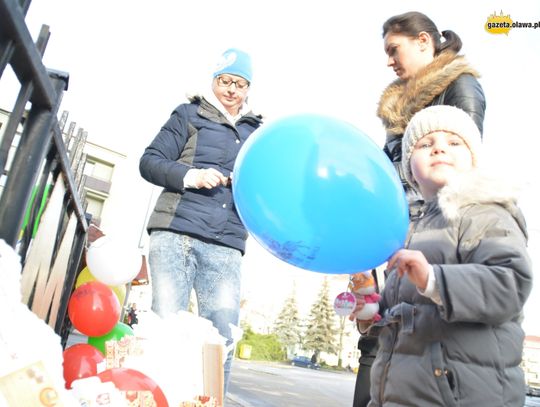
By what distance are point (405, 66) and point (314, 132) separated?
1078 mm

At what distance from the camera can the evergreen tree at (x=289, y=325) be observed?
48.9 meters

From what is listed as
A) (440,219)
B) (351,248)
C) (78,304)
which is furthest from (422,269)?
(78,304)

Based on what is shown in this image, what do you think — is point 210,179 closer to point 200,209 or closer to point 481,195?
point 200,209

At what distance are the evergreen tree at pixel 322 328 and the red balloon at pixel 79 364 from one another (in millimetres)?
43248

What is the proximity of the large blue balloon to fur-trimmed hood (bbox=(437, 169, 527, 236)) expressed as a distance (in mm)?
154

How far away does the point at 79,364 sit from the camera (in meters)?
1.67

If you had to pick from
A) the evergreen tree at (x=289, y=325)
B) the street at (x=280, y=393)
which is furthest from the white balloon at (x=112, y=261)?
the evergreen tree at (x=289, y=325)

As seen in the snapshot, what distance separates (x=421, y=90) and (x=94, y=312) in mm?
1880

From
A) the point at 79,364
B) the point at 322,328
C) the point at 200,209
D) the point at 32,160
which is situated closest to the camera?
the point at 32,160

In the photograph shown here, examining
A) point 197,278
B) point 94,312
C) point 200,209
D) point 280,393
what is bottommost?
point 280,393

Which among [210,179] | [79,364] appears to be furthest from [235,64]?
[79,364]

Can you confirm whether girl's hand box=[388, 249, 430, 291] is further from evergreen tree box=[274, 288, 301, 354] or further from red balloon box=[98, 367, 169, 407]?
evergreen tree box=[274, 288, 301, 354]

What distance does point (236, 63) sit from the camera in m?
2.29

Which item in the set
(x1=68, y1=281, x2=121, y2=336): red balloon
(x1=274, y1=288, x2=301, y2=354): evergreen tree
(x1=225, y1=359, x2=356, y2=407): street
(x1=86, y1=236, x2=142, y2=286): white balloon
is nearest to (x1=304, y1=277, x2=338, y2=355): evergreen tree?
(x1=274, y1=288, x2=301, y2=354): evergreen tree
